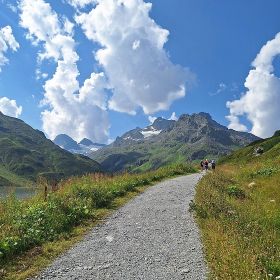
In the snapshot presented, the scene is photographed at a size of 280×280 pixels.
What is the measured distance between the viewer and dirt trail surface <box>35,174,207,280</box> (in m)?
11.7

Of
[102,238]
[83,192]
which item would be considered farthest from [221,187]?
[102,238]

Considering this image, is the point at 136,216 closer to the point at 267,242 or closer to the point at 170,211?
the point at 170,211

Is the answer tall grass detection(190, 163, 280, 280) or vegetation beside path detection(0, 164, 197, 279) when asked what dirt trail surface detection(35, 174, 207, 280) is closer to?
tall grass detection(190, 163, 280, 280)

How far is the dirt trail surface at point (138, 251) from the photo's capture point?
38.3 feet

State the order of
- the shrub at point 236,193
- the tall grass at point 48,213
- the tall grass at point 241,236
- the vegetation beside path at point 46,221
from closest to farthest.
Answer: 1. the tall grass at point 241,236
2. the vegetation beside path at point 46,221
3. the tall grass at point 48,213
4. the shrub at point 236,193

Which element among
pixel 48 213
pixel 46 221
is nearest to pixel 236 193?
pixel 48 213

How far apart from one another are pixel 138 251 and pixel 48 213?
18.3ft

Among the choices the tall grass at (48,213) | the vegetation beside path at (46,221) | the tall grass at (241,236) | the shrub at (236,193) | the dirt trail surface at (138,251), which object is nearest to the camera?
the tall grass at (241,236)

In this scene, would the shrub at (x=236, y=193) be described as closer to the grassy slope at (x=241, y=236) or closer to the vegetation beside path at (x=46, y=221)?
the grassy slope at (x=241, y=236)

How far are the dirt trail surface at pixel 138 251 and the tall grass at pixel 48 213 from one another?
1386 millimetres

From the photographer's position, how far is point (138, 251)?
545 inches

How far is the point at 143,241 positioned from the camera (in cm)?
1515

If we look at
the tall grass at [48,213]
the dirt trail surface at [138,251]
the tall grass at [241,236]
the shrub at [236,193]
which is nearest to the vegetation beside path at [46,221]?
the tall grass at [48,213]

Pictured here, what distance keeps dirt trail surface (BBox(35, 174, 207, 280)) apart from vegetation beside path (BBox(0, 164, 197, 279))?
0.75 m
